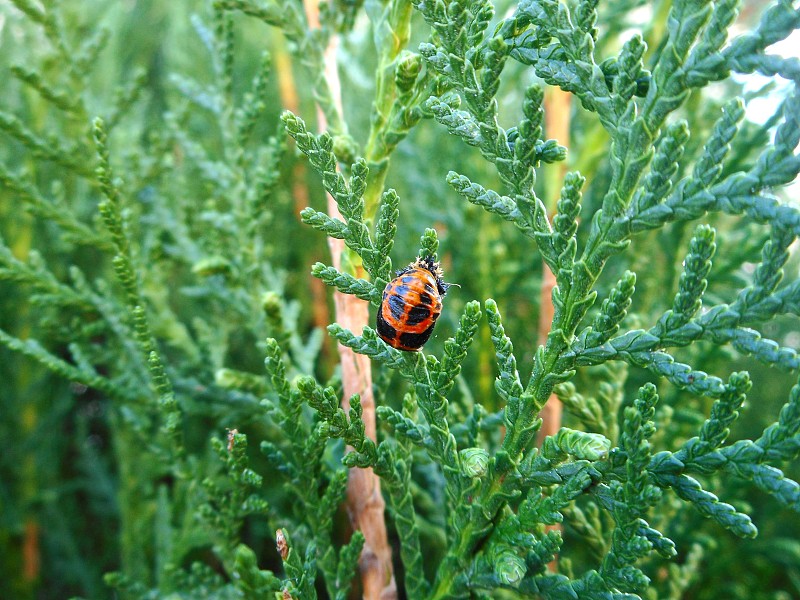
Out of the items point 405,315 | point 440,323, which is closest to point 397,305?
point 405,315

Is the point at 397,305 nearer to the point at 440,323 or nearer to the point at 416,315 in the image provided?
the point at 416,315

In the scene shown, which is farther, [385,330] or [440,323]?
[440,323]

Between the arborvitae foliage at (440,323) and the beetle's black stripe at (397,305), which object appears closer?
the arborvitae foliage at (440,323)

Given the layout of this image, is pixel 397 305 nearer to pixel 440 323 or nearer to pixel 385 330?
pixel 385 330

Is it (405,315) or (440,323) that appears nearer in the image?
(405,315)

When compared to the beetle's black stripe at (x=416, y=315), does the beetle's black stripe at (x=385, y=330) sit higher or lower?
lower

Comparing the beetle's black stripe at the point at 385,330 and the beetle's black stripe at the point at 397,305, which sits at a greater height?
the beetle's black stripe at the point at 397,305

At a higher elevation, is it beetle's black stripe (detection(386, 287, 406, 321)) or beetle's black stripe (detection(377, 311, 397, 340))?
beetle's black stripe (detection(386, 287, 406, 321))

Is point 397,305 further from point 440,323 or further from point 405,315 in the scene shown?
point 440,323

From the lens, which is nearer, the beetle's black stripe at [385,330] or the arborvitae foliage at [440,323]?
the arborvitae foliage at [440,323]

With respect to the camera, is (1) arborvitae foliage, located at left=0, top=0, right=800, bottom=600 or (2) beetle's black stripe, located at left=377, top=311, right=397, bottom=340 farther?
(2) beetle's black stripe, located at left=377, top=311, right=397, bottom=340
